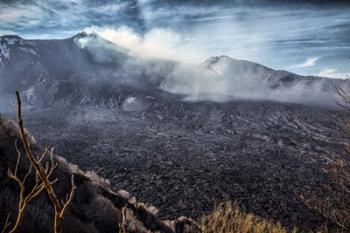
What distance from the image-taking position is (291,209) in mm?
15656

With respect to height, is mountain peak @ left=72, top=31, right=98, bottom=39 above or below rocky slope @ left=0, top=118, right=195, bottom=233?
above

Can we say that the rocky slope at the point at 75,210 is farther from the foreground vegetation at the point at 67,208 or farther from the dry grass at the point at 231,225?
the dry grass at the point at 231,225

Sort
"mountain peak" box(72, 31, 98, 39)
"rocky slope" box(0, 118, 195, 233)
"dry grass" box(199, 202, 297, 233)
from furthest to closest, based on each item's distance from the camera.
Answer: "mountain peak" box(72, 31, 98, 39)
"dry grass" box(199, 202, 297, 233)
"rocky slope" box(0, 118, 195, 233)

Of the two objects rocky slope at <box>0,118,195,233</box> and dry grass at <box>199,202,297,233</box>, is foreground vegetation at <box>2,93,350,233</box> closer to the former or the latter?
dry grass at <box>199,202,297,233</box>

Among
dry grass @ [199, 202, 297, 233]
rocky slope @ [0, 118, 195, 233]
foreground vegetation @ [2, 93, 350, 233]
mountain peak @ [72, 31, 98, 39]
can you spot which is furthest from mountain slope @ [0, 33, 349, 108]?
rocky slope @ [0, 118, 195, 233]

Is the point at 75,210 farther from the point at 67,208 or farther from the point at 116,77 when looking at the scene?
the point at 116,77

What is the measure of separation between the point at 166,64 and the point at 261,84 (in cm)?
2498

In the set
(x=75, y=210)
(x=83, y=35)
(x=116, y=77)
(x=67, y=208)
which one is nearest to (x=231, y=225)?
(x=75, y=210)

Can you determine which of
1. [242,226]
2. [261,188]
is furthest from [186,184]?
[242,226]

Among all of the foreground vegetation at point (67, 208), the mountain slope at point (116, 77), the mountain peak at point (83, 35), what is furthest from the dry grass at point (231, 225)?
the mountain peak at point (83, 35)

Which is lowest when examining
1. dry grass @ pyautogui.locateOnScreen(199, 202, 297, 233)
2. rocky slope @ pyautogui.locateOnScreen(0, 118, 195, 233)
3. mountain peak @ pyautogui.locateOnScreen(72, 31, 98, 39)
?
dry grass @ pyautogui.locateOnScreen(199, 202, 297, 233)

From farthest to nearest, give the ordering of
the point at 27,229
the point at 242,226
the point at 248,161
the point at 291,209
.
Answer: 1. the point at 248,161
2. the point at 291,209
3. the point at 242,226
4. the point at 27,229

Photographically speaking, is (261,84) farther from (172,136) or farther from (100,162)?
(100,162)

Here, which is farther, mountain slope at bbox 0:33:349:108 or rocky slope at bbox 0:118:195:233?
mountain slope at bbox 0:33:349:108
